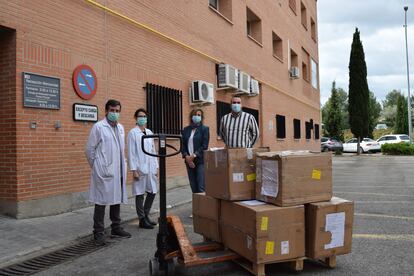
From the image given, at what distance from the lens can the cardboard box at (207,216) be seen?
4.69 meters

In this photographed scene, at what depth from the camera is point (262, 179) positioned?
14.1 ft

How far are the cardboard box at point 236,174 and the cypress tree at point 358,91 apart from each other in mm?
30745

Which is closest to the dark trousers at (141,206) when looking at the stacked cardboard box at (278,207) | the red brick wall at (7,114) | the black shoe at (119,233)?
the black shoe at (119,233)

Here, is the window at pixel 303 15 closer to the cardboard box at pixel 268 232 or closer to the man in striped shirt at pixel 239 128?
the man in striped shirt at pixel 239 128

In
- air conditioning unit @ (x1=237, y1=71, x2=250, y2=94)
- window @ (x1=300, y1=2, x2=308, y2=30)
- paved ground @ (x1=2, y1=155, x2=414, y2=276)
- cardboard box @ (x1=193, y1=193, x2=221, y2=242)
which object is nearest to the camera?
paved ground @ (x1=2, y1=155, x2=414, y2=276)

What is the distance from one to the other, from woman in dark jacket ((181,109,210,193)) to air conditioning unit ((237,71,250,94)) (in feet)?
23.9

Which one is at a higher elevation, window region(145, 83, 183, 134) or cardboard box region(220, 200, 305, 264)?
window region(145, 83, 183, 134)

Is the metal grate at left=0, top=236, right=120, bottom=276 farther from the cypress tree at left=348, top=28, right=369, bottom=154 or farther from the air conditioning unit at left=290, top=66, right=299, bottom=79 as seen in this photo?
the cypress tree at left=348, top=28, right=369, bottom=154

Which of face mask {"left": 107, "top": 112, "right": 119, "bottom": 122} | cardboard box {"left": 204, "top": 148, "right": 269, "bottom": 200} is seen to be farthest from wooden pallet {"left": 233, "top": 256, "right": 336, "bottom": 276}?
face mask {"left": 107, "top": 112, "right": 119, "bottom": 122}

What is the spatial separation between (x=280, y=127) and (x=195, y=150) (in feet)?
44.7

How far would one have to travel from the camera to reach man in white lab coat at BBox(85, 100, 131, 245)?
553 centimetres

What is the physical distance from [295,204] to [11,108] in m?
4.63

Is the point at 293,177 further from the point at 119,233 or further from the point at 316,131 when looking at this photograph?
the point at 316,131

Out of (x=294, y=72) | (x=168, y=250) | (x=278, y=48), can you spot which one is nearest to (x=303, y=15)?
(x=294, y=72)
